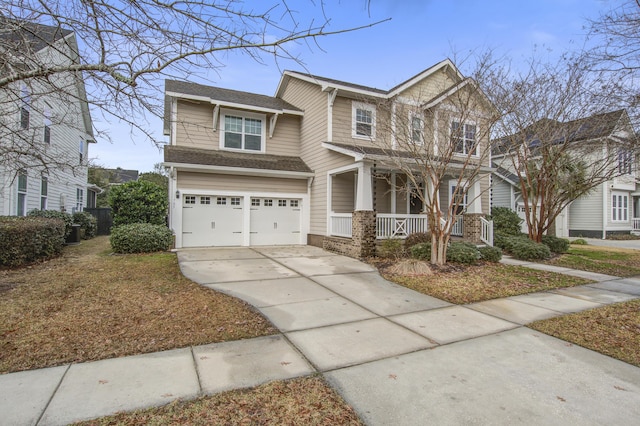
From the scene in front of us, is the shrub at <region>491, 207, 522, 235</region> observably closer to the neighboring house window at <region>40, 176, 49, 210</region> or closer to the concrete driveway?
the concrete driveway

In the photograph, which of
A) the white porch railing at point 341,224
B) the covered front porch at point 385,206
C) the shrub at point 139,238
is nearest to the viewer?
the shrub at point 139,238

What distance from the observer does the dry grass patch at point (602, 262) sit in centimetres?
951

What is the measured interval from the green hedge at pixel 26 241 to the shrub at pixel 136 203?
6.56 feet

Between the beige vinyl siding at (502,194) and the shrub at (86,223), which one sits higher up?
the beige vinyl siding at (502,194)

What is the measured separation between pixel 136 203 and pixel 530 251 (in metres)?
A: 13.6

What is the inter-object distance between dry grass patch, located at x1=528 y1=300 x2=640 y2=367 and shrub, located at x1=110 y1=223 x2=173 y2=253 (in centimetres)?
1056

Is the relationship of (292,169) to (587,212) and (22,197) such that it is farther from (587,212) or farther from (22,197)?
(587,212)

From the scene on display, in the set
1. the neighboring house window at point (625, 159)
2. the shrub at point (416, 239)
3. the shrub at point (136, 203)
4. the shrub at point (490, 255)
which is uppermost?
the neighboring house window at point (625, 159)

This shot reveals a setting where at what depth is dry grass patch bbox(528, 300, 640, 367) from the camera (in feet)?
13.2

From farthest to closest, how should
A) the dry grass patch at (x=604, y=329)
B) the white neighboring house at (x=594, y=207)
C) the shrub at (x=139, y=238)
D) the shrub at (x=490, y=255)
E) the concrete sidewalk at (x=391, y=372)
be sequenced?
the white neighboring house at (x=594, y=207) → the shrub at (x=139, y=238) → the shrub at (x=490, y=255) → the dry grass patch at (x=604, y=329) → the concrete sidewalk at (x=391, y=372)

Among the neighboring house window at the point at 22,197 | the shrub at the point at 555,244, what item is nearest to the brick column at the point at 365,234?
the shrub at the point at 555,244

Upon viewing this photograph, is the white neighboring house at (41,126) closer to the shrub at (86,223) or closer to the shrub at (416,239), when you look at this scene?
the shrub at (86,223)

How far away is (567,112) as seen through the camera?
11.0 m

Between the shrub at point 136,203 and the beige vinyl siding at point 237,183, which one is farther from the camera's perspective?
the beige vinyl siding at point 237,183
